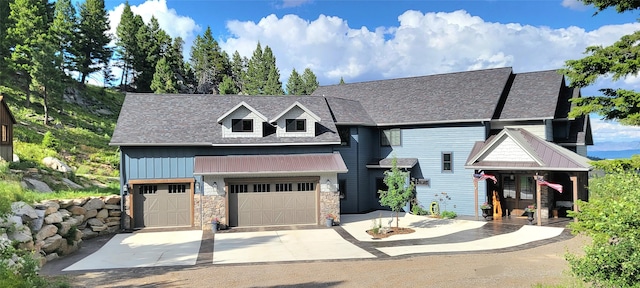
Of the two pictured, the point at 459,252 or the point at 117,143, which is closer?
the point at 459,252

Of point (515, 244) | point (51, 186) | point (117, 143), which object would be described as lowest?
point (515, 244)

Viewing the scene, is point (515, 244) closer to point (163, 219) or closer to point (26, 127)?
point (163, 219)

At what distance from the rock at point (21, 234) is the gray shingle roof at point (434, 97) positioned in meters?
16.1

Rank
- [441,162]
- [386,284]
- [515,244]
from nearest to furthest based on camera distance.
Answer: [386,284] < [515,244] < [441,162]

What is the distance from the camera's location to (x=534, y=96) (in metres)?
23.5

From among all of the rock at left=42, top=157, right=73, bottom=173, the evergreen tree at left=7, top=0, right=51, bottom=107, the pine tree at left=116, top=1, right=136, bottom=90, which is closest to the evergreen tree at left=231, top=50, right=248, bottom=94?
the pine tree at left=116, top=1, right=136, bottom=90

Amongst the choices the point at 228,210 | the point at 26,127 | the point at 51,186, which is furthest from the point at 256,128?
the point at 26,127

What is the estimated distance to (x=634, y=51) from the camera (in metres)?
11.2

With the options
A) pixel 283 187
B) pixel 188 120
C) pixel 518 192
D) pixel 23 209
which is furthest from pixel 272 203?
pixel 518 192

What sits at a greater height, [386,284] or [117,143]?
[117,143]

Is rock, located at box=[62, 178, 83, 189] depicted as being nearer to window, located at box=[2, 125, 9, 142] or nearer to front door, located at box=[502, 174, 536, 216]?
window, located at box=[2, 125, 9, 142]

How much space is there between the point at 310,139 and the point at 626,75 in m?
13.8

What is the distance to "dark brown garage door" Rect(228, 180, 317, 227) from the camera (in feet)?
67.8

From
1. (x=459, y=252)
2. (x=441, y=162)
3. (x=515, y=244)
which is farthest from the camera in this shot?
(x=441, y=162)
